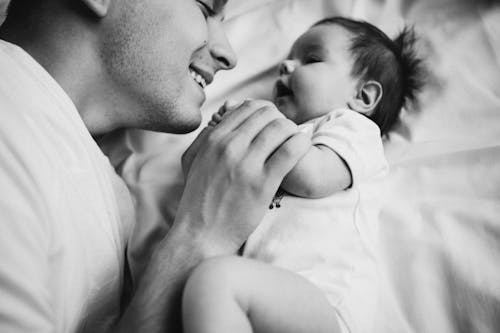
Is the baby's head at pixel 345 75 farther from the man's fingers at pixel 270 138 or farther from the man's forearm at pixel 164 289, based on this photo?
the man's forearm at pixel 164 289

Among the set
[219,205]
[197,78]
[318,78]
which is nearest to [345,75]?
[318,78]

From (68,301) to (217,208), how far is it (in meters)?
0.33

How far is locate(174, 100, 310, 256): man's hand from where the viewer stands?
76cm

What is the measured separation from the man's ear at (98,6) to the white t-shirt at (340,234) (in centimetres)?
63

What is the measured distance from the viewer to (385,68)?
1105 mm

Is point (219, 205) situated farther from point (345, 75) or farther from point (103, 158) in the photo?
point (345, 75)

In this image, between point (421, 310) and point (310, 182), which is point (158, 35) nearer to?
point (310, 182)

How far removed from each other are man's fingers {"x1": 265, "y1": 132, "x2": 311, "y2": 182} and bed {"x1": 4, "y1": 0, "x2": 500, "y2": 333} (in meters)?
0.35

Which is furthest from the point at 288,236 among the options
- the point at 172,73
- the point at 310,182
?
the point at 172,73

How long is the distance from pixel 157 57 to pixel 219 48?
Result: 201 millimetres

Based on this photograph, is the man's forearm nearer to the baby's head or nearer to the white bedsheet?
the white bedsheet

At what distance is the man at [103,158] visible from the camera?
2.09 feet

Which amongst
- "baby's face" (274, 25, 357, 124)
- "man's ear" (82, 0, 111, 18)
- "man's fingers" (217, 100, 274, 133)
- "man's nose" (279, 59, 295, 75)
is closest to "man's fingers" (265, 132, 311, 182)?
"man's fingers" (217, 100, 274, 133)

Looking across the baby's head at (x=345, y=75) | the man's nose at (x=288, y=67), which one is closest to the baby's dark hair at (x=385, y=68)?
the baby's head at (x=345, y=75)
